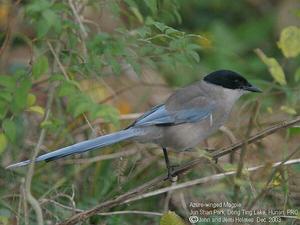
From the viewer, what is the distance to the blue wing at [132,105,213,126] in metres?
5.02

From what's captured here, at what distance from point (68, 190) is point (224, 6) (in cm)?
423

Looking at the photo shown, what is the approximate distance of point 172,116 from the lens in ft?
16.8

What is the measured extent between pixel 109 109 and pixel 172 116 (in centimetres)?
117

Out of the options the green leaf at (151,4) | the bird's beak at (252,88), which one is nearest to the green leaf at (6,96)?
the green leaf at (151,4)

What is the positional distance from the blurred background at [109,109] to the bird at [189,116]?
183 mm

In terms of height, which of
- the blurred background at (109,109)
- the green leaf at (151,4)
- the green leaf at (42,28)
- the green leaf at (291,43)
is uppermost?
the green leaf at (42,28)

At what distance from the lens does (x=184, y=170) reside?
185 inches

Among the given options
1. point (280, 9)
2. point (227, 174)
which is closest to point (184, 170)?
point (227, 174)

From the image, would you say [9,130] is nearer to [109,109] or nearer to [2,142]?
[2,142]

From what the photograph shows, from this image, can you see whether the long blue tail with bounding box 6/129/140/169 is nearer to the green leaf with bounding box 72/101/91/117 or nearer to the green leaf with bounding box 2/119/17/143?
the green leaf with bounding box 2/119/17/143

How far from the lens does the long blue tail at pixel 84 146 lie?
14.6 ft

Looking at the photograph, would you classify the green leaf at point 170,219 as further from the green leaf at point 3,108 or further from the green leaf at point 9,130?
the green leaf at point 3,108

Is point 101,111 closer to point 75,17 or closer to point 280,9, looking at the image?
point 75,17

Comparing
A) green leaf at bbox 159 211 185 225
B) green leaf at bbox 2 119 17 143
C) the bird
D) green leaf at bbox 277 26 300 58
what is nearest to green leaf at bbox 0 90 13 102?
green leaf at bbox 2 119 17 143
